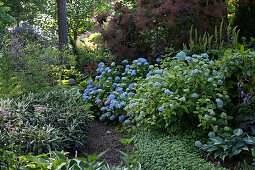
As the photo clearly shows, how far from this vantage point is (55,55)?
746 cm

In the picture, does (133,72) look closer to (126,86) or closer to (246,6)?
(126,86)

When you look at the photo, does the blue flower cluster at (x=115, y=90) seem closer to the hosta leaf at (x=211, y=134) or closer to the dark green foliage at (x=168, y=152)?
the dark green foliage at (x=168, y=152)

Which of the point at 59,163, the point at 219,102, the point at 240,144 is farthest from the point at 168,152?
the point at 59,163

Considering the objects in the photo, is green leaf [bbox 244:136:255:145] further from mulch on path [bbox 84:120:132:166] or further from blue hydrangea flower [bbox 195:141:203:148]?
mulch on path [bbox 84:120:132:166]

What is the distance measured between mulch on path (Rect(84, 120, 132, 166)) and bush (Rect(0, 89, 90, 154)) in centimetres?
18

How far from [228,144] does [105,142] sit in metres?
1.97

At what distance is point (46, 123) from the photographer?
12.9 ft

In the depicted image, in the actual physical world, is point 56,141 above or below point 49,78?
below

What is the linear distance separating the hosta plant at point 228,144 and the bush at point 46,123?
185cm

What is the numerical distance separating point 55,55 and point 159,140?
15.8ft

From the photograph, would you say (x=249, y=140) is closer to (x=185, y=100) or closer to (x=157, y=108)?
(x=185, y=100)

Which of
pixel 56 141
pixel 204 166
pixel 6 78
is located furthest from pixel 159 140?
pixel 6 78

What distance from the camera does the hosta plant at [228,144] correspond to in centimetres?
319

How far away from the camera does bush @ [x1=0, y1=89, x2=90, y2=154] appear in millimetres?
3277
